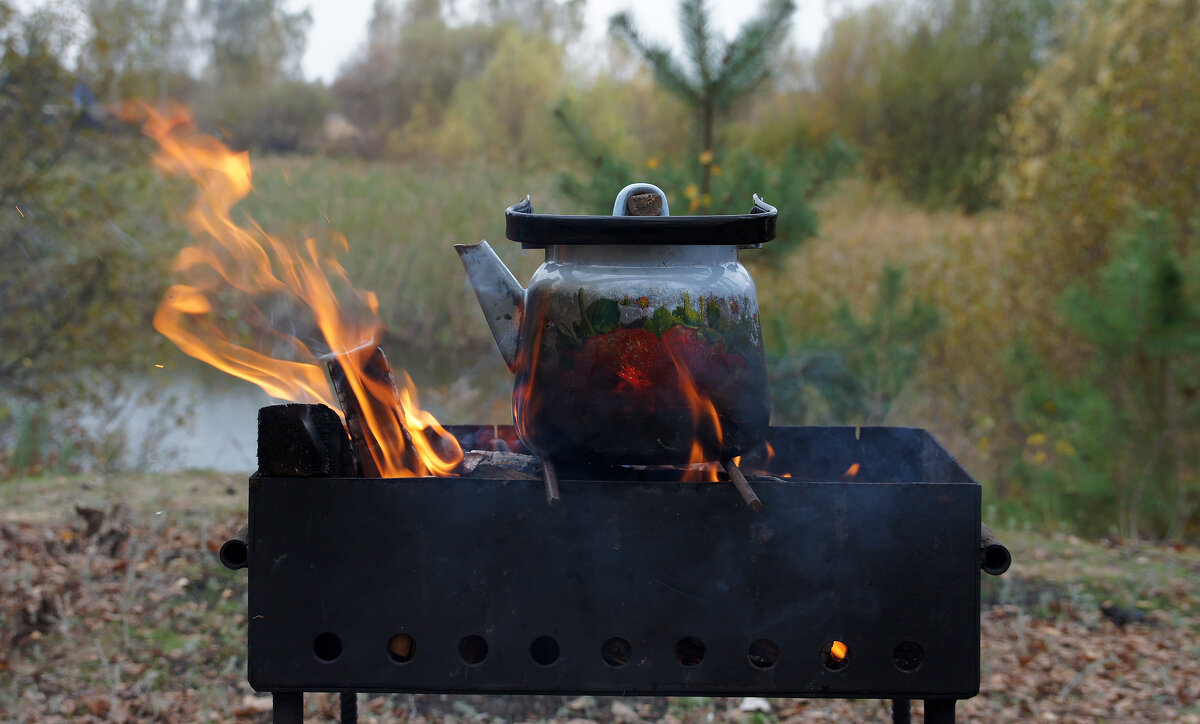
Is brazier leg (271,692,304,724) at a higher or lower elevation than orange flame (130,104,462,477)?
lower

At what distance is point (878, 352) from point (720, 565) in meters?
4.09

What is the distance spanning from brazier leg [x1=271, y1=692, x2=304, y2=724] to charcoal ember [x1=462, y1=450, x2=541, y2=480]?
1.83 feet

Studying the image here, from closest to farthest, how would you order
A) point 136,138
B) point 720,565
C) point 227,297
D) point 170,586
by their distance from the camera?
point 720,565 < point 170,586 < point 136,138 < point 227,297

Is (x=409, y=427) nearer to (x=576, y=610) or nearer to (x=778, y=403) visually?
(x=576, y=610)

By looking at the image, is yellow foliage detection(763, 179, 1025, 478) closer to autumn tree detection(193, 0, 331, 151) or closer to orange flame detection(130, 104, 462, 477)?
orange flame detection(130, 104, 462, 477)

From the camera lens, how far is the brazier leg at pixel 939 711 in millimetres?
2041

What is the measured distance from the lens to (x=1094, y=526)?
265 inches

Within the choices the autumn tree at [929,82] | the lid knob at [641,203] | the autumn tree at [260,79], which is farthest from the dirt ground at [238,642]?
the autumn tree at [929,82]

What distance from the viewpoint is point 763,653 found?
202 cm

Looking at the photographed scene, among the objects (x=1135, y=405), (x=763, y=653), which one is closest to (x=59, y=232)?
(x=763, y=653)

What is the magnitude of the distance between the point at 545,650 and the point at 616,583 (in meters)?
0.20

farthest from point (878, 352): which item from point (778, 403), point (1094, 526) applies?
point (1094, 526)

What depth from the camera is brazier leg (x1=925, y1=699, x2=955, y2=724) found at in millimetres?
2041

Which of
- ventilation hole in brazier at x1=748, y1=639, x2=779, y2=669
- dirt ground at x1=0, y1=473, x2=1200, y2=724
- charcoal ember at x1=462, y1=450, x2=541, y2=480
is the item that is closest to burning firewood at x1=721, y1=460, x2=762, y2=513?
ventilation hole in brazier at x1=748, y1=639, x2=779, y2=669
